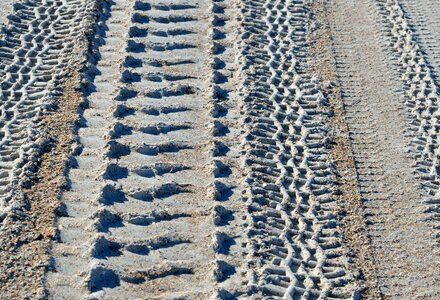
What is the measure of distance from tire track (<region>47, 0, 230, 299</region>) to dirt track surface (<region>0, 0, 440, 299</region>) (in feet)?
0.04

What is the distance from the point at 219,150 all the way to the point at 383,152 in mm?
971

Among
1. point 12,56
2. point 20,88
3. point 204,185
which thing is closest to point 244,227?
point 204,185

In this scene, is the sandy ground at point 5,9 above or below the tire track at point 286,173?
below

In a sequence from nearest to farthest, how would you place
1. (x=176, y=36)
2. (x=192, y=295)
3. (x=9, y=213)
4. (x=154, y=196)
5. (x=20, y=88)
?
(x=192, y=295) < (x=9, y=213) < (x=154, y=196) < (x=20, y=88) < (x=176, y=36)

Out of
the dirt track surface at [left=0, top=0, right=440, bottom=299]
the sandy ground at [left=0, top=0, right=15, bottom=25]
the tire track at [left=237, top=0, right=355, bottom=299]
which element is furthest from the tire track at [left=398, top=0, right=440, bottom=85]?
the sandy ground at [left=0, top=0, right=15, bottom=25]

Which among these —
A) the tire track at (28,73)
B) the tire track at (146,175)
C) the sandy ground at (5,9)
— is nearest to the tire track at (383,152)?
the tire track at (146,175)

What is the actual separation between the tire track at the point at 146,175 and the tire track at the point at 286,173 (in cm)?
18

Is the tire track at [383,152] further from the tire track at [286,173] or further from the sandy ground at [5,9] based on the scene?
the sandy ground at [5,9]

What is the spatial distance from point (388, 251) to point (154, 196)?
1.26 m

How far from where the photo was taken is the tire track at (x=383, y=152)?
4508 millimetres

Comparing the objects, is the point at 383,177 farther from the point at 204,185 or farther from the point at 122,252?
the point at 122,252

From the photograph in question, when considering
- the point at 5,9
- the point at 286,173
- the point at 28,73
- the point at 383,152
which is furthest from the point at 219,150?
the point at 5,9

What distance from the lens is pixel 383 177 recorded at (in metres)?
5.16

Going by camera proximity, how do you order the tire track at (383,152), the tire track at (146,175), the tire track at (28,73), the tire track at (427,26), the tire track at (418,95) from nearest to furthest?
the tire track at (146,175) → the tire track at (383,152) → the tire track at (28,73) → the tire track at (418,95) → the tire track at (427,26)
